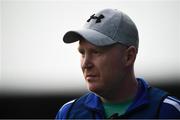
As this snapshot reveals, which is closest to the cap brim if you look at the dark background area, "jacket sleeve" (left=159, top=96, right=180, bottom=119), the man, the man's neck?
the man

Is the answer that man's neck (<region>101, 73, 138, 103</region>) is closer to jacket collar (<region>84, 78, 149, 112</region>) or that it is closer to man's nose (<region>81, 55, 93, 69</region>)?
jacket collar (<region>84, 78, 149, 112</region>)

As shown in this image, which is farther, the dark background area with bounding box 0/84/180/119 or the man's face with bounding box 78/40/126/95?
the dark background area with bounding box 0/84/180/119

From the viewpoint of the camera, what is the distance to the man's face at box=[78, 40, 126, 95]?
3660 millimetres

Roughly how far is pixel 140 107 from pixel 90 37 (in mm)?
492

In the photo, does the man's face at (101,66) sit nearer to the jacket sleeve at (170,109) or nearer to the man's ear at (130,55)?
the man's ear at (130,55)

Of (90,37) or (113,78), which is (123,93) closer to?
(113,78)

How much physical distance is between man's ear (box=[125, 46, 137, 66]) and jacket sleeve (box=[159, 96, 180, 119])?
1.09 ft

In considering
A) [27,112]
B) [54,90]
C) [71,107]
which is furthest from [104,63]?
[54,90]

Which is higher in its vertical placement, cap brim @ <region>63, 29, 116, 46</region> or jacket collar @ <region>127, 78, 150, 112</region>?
cap brim @ <region>63, 29, 116, 46</region>

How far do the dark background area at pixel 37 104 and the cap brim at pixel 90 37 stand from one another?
470 centimetres

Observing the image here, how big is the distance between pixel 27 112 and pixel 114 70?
195 inches

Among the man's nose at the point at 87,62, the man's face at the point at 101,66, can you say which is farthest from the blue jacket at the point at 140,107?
the man's nose at the point at 87,62

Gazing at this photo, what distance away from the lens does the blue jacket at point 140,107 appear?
3.59 meters

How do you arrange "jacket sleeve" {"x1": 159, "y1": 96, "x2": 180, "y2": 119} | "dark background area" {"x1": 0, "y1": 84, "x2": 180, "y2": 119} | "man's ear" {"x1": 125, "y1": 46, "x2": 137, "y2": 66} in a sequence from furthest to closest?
"dark background area" {"x1": 0, "y1": 84, "x2": 180, "y2": 119} → "man's ear" {"x1": 125, "y1": 46, "x2": 137, "y2": 66} → "jacket sleeve" {"x1": 159, "y1": 96, "x2": 180, "y2": 119}
